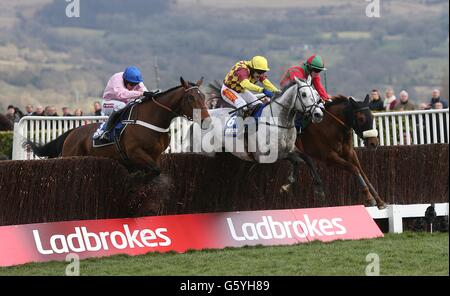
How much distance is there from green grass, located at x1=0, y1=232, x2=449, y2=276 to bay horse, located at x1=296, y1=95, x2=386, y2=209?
144cm

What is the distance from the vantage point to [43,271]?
9.17 metres

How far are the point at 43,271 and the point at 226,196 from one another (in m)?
3.08

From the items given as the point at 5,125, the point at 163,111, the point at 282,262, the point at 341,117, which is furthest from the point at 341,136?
the point at 5,125

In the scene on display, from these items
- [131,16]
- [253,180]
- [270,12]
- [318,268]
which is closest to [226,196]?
[253,180]

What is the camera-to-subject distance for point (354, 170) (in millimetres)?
11914

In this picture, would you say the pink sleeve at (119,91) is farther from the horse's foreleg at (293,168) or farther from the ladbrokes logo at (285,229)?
the ladbrokes logo at (285,229)

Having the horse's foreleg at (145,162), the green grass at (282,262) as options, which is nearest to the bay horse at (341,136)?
the green grass at (282,262)

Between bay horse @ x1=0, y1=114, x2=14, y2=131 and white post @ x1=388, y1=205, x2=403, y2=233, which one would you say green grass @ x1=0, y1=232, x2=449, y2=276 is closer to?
white post @ x1=388, y1=205, x2=403, y2=233

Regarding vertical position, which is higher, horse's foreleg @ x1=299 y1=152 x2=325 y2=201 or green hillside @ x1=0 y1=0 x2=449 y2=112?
green hillside @ x1=0 y1=0 x2=449 y2=112

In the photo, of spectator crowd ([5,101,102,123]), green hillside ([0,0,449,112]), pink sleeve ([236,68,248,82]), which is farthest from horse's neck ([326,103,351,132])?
green hillside ([0,0,449,112])

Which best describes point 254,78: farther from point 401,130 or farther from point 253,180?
point 401,130

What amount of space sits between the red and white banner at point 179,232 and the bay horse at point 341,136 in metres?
0.53

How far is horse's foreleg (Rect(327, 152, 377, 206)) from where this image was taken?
38.3 feet

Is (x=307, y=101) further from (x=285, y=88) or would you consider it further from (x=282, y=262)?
(x=282, y=262)
